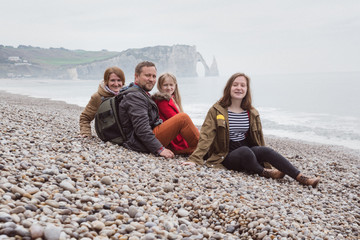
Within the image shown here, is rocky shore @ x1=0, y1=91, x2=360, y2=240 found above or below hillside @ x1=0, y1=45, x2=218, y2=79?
below

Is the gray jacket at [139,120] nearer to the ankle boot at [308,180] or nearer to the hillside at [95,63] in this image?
the ankle boot at [308,180]

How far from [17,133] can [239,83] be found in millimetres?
4528

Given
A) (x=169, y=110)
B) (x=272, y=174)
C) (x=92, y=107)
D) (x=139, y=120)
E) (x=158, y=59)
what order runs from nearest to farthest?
(x=272, y=174) < (x=139, y=120) < (x=169, y=110) < (x=92, y=107) < (x=158, y=59)

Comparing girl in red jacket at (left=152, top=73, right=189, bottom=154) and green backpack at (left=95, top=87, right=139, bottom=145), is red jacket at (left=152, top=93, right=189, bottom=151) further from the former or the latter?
green backpack at (left=95, top=87, right=139, bottom=145)

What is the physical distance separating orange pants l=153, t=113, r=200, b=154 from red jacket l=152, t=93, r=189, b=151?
0.27m

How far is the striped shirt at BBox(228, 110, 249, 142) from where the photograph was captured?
5812 mm

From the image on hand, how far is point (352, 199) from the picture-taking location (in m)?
5.45

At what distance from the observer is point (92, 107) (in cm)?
688

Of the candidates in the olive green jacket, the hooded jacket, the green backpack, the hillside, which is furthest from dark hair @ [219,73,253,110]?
the hillside

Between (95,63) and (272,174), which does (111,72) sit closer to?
(272,174)

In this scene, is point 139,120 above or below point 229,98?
below

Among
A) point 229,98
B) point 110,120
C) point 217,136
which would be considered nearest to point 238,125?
point 217,136

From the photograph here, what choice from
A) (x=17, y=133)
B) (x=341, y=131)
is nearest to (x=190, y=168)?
(x=17, y=133)

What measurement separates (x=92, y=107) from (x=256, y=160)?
12.7 ft
